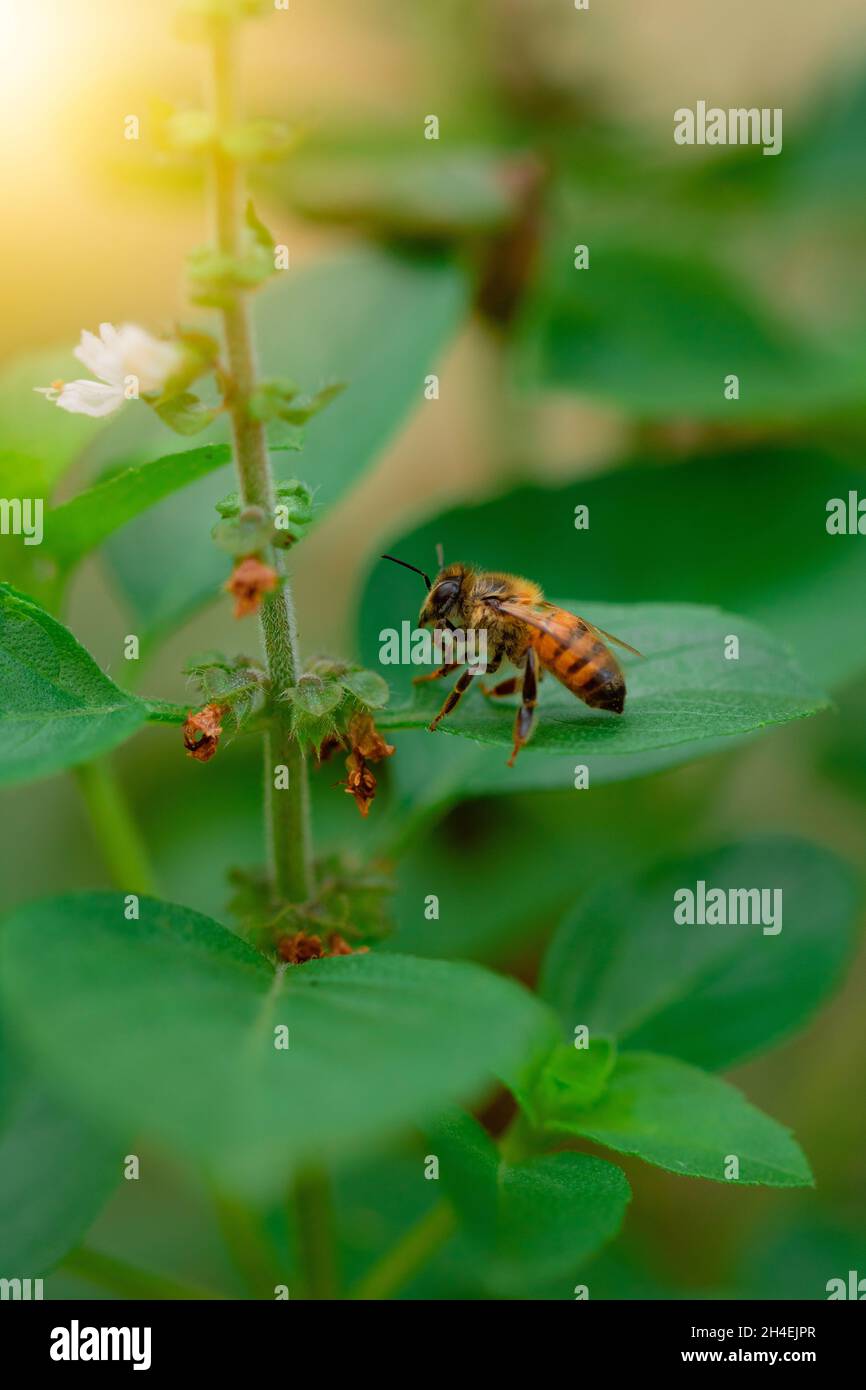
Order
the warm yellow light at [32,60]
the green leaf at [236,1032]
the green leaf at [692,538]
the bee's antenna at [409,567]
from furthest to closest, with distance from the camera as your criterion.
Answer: the warm yellow light at [32,60], the green leaf at [692,538], the bee's antenna at [409,567], the green leaf at [236,1032]

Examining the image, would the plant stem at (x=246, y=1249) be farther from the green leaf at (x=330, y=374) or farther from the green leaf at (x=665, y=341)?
the green leaf at (x=665, y=341)

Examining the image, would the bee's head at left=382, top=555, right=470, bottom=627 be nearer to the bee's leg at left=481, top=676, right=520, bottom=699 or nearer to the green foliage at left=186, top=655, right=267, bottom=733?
the bee's leg at left=481, top=676, right=520, bottom=699

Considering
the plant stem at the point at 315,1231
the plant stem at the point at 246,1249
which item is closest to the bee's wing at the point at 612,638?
the plant stem at the point at 315,1231

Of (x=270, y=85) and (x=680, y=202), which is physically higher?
(x=270, y=85)

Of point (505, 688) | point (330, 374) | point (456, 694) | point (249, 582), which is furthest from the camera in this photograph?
point (330, 374)

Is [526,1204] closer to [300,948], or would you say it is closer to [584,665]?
[300,948]

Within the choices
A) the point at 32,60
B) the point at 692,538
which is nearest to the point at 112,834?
the point at 692,538

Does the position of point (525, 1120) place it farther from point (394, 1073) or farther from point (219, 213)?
point (219, 213)

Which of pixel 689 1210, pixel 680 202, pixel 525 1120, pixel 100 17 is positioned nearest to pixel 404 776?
pixel 525 1120
